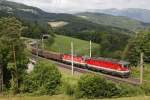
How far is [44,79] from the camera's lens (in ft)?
213

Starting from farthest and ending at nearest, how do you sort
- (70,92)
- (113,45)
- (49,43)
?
1. (49,43)
2. (113,45)
3. (70,92)

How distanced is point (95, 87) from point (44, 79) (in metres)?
13.6

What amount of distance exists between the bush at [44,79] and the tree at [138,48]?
49124mm

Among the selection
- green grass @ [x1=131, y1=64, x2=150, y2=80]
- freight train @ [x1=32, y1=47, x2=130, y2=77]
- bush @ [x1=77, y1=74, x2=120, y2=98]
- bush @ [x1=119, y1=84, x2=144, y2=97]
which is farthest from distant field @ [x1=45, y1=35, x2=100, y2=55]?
bush @ [x1=77, y1=74, x2=120, y2=98]

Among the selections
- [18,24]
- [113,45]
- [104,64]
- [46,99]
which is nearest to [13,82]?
[18,24]

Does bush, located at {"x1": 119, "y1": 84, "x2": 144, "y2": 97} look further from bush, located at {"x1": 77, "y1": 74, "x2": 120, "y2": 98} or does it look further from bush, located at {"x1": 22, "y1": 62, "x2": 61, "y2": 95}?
bush, located at {"x1": 22, "y1": 62, "x2": 61, "y2": 95}

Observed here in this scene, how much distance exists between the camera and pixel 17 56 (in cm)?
7112

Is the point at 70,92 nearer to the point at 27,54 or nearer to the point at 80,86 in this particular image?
the point at 80,86

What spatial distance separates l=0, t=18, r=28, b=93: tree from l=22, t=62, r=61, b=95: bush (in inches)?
179

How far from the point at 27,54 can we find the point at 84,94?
74.1 feet

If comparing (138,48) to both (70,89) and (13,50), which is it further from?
(70,89)

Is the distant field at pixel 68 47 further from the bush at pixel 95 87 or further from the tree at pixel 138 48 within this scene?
the bush at pixel 95 87

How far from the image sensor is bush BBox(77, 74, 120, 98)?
180 ft

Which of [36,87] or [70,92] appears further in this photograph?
[36,87]
